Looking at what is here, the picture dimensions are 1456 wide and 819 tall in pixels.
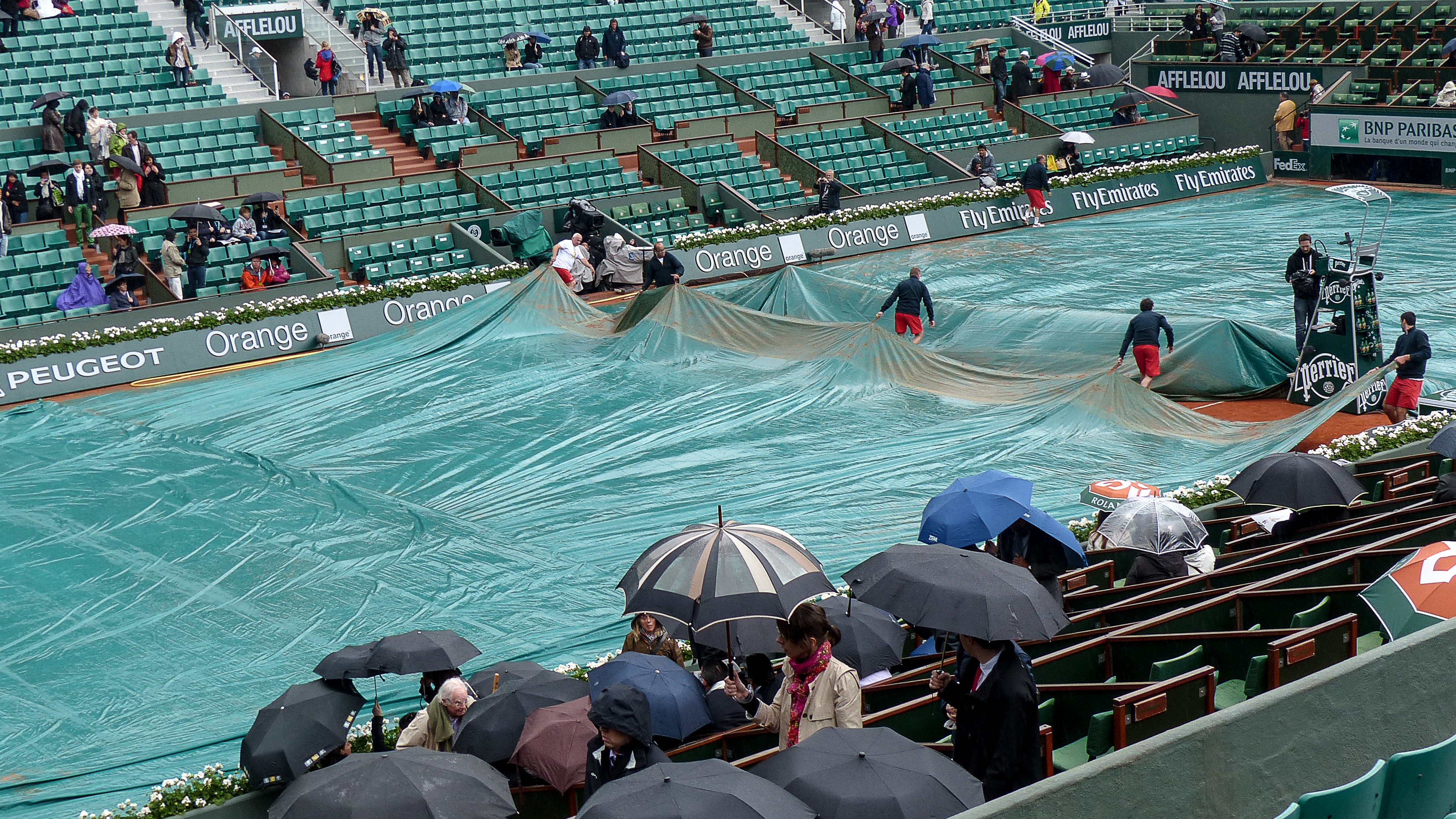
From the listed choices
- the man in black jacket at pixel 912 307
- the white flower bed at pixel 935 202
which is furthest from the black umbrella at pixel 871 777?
the white flower bed at pixel 935 202

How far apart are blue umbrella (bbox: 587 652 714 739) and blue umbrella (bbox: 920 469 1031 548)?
89.8 inches

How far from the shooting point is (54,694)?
10.4m

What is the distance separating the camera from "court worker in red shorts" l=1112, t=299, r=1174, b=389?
16.4m

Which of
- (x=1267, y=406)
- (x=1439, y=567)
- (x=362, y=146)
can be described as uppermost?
(x=362, y=146)

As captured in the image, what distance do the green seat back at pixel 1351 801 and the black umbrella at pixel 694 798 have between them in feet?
6.44

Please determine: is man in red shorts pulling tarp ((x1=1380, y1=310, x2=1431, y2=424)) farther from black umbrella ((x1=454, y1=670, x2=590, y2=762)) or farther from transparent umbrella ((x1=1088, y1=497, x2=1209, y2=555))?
black umbrella ((x1=454, y1=670, x2=590, y2=762))

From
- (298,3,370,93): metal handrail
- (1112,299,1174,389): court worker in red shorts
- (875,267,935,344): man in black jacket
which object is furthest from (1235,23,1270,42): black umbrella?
(1112,299,1174,389): court worker in red shorts

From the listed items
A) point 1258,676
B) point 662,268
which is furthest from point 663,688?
point 662,268

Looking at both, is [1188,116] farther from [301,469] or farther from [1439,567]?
[1439,567]

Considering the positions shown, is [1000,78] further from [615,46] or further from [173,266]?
[173,266]

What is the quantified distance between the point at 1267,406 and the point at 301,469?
10.6m

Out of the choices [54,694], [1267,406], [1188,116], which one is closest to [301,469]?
[54,694]

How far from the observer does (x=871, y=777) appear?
5426mm

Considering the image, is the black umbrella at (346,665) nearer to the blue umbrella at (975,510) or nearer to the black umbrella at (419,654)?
the black umbrella at (419,654)
